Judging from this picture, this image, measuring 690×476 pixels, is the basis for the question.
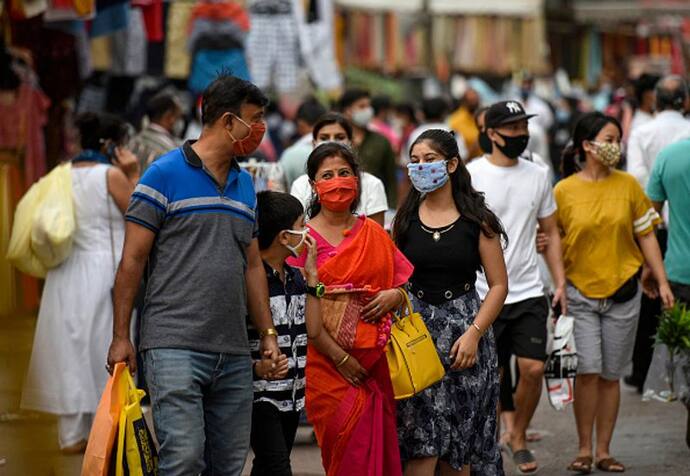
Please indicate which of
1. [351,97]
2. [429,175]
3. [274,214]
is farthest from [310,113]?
[274,214]

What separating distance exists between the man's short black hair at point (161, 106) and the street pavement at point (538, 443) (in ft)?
7.64

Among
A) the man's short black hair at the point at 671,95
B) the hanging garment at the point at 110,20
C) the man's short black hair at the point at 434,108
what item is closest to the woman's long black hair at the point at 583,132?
the man's short black hair at the point at 671,95

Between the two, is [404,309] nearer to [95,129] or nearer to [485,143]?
[485,143]

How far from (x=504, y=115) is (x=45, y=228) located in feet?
8.76

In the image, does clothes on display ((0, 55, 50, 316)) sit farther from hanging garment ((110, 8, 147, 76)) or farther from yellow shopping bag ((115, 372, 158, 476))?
yellow shopping bag ((115, 372, 158, 476))

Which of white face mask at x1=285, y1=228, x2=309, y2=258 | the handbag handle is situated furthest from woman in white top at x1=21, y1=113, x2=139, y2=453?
the handbag handle

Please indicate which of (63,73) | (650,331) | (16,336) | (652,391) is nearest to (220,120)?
(16,336)

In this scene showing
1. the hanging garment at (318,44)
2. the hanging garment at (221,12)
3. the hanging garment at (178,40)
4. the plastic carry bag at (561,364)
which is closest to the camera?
the plastic carry bag at (561,364)

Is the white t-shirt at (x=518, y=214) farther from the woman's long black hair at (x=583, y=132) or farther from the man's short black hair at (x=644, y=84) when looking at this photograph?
the man's short black hair at (x=644, y=84)

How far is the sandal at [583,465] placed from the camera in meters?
8.21

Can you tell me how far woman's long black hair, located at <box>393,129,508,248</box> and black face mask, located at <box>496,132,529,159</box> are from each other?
4.08ft

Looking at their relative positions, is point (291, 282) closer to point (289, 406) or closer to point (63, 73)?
point (289, 406)

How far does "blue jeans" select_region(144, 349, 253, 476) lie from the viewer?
5.62 meters

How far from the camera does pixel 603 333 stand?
828cm
